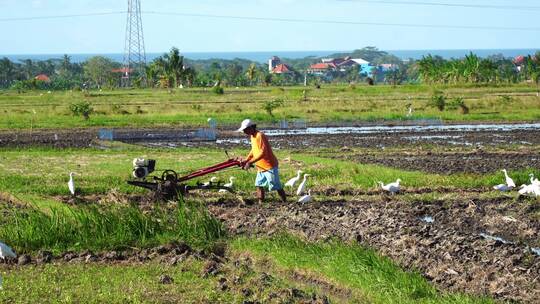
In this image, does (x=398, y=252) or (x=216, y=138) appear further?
(x=216, y=138)

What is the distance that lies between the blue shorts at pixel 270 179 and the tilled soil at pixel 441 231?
1.10 ft

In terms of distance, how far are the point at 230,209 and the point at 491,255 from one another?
5.29 metres

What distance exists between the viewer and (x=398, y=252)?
1016 cm

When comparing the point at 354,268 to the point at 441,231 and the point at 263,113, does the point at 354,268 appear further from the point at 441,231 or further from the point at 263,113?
the point at 263,113

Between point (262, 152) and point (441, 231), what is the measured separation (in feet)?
11.9

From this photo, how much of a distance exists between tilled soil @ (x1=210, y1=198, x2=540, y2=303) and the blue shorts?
33 cm

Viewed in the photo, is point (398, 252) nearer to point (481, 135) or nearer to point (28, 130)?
point (481, 135)

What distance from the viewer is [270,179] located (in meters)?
14.0

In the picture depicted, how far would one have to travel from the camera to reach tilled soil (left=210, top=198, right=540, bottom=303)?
8789mm

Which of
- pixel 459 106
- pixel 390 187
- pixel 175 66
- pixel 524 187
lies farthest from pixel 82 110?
pixel 175 66

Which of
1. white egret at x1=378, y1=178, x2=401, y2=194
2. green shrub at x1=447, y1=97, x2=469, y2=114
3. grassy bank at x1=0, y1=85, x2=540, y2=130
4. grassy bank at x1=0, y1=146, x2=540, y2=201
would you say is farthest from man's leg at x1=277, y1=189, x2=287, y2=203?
green shrub at x1=447, y1=97, x2=469, y2=114

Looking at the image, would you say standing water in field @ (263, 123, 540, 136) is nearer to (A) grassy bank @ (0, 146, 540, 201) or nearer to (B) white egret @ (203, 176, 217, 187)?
(A) grassy bank @ (0, 146, 540, 201)

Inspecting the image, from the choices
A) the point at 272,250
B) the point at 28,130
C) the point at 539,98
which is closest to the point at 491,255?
the point at 272,250

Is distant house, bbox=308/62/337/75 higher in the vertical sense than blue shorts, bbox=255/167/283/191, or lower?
lower
